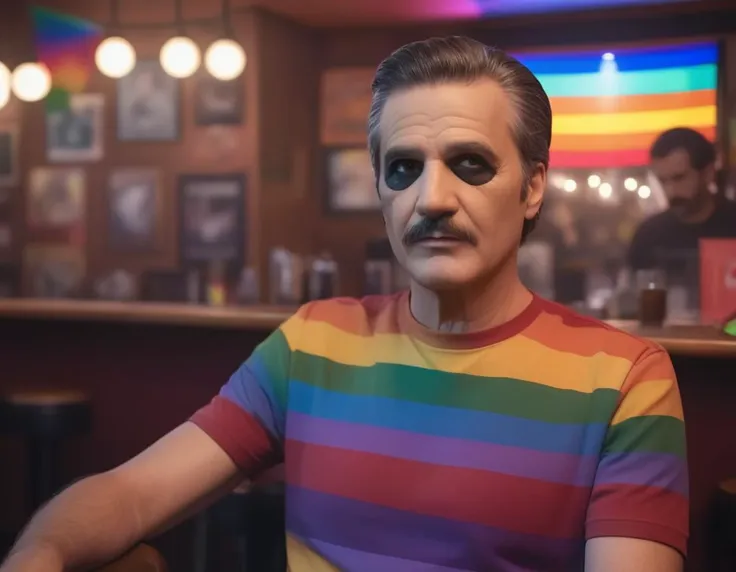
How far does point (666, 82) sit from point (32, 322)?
2683 mm

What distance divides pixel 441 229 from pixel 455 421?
0.92 ft

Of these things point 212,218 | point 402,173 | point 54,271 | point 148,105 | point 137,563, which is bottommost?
point 137,563

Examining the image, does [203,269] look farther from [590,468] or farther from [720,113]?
[590,468]

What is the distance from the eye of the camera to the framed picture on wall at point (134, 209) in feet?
14.0

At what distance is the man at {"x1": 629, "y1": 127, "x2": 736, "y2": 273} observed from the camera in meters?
3.42

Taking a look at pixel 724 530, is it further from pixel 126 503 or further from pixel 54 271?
pixel 54 271

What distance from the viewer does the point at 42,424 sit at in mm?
2416

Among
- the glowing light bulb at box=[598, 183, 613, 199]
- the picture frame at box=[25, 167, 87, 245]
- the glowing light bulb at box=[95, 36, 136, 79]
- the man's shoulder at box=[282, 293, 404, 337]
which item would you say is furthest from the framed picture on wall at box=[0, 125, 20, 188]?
the man's shoulder at box=[282, 293, 404, 337]

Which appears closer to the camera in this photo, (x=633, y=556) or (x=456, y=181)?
(x=633, y=556)

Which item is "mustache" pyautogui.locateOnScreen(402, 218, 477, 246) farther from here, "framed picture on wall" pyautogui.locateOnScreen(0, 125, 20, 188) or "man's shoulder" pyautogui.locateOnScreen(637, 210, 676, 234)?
"framed picture on wall" pyautogui.locateOnScreen(0, 125, 20, 188)

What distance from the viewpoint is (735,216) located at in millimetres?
3383

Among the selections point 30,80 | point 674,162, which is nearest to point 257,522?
point 674,162

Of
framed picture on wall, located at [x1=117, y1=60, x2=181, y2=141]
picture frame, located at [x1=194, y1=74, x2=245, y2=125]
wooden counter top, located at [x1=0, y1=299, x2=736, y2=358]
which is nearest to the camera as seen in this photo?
wooden counter top, located at [x1=0, y1=299, x2=736, y2=358]

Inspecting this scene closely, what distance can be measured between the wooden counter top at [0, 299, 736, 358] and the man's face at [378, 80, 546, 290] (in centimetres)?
71
